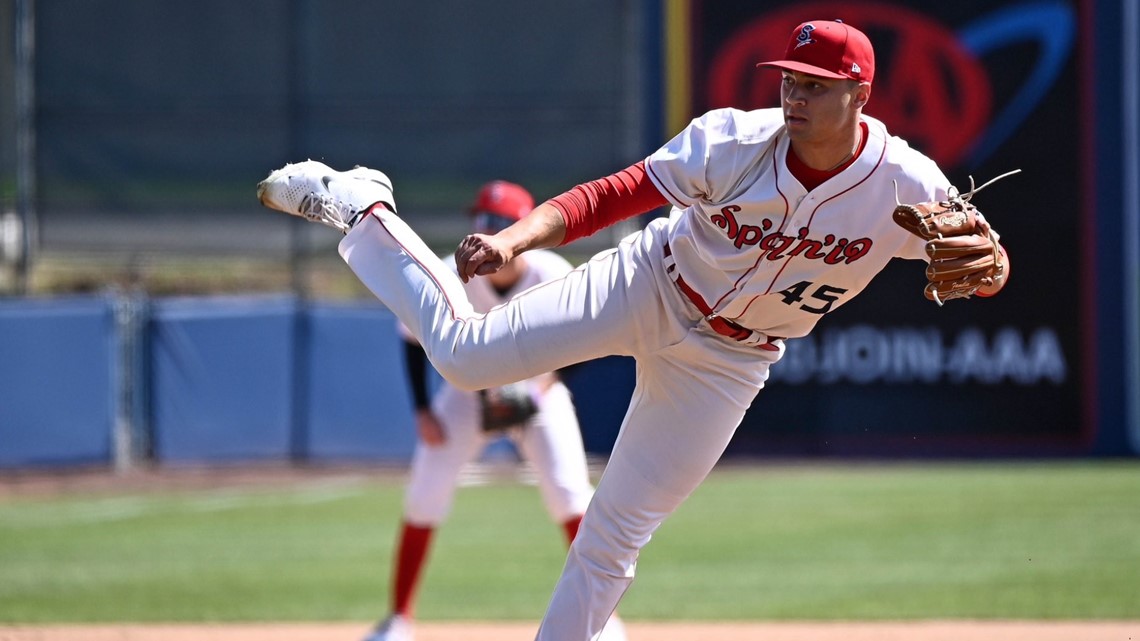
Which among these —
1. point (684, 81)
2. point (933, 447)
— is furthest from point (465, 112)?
point (933, 447)

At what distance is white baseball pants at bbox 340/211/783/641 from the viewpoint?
373 cm

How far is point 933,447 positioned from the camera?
12234 mm

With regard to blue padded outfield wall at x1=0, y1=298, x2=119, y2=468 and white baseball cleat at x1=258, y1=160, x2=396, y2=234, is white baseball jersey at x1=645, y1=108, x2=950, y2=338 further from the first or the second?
blue padded outfield wall at x1=0, y1=298, x2=119, y2=468

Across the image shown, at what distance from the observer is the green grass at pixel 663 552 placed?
6.43m

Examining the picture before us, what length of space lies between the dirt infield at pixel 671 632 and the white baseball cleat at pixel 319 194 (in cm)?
229

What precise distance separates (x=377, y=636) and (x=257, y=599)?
1.50 m

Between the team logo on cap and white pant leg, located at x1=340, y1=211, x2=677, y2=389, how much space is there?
710 millimetres

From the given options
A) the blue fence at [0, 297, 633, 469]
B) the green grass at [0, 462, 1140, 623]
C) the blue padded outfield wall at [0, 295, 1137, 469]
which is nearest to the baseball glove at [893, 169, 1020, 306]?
the green grass at [0, 462, 1140, 623]

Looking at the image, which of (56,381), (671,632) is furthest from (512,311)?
(56,381)

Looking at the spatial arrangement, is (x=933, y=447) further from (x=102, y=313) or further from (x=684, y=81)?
(x=102, y=313)

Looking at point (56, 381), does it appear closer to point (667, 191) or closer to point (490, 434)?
point (490, 434)

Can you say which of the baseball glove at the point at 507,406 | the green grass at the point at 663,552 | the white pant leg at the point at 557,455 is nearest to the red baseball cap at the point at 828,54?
the baseball glove at the point at 507,406

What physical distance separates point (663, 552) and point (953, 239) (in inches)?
195

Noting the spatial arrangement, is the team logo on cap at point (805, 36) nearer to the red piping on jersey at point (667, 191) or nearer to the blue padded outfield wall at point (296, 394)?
the red piping on jersey at point (667, 191)
